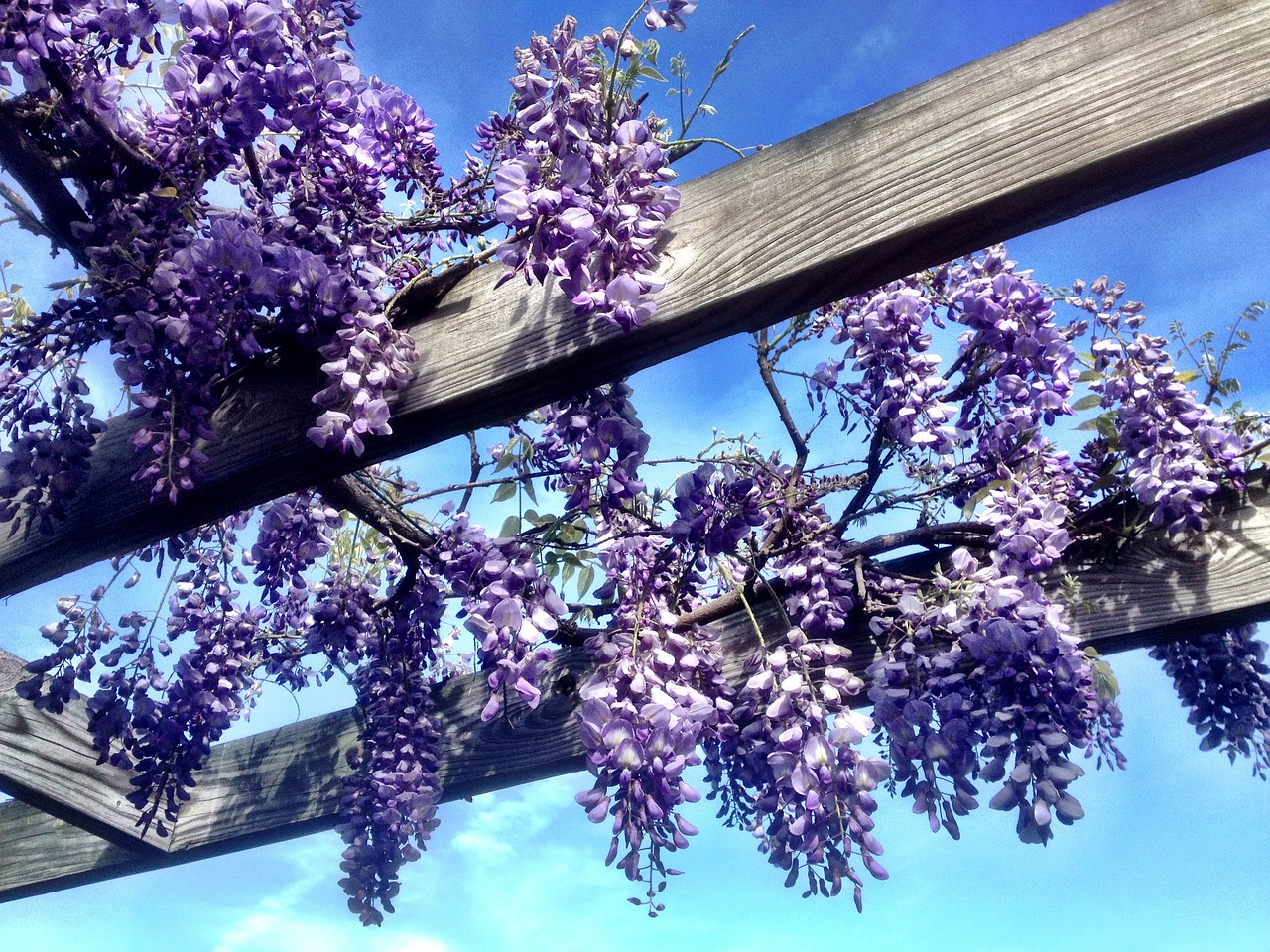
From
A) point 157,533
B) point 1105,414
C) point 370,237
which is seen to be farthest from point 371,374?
point 1105,414

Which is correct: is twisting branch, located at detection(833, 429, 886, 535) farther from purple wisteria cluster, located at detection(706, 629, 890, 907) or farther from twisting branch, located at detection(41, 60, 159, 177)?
twisting branch, located at detection(41, 60, 159, 177)

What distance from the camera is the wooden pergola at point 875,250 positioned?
925mm

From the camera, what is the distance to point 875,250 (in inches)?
39.1

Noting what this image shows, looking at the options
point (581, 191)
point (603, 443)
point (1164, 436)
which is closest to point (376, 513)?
point (603, 443)

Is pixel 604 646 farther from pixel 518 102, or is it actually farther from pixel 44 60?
pixel 44 60

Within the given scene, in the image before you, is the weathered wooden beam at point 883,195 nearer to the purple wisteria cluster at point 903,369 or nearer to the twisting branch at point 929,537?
the purple wisteria cluster at point 903,369

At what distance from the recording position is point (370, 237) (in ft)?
4.18

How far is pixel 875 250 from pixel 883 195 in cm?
7

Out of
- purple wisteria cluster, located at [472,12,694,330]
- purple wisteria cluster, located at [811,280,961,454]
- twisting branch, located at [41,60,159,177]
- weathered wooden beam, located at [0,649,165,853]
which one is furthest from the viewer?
weathered wooden beam, located at [0,649,165,853]

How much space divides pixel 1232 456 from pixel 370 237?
1.46 meters

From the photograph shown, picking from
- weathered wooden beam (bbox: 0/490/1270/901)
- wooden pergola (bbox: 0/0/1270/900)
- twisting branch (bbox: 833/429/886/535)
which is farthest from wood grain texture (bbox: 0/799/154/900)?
twisting branch (bbox: 833/429/886/535)

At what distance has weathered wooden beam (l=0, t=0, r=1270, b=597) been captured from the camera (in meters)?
0.92

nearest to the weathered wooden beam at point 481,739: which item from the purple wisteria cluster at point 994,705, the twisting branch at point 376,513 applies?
the purple wisteria cluster at point 994,705

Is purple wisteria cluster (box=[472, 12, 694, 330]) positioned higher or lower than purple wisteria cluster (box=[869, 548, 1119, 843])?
higher
